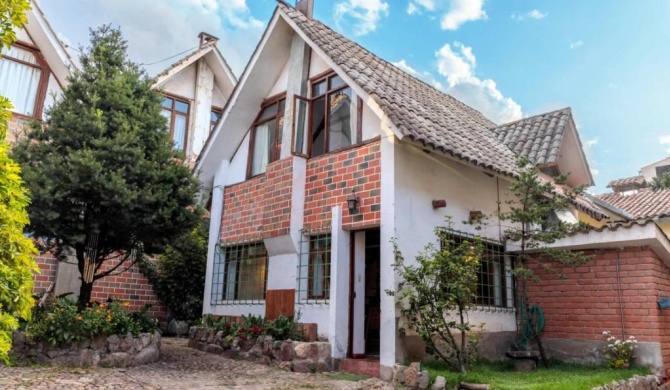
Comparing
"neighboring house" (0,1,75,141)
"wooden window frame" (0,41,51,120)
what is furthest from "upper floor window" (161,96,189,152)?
"wooden window frame" (0,41,51,120)

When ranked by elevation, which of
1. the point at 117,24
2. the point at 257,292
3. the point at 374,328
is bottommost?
the point at 374,328

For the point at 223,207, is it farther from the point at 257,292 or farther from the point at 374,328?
the point at 374,328

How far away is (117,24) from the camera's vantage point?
9.77 metres

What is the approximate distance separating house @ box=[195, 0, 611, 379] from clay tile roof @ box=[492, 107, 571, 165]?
10 centimetres

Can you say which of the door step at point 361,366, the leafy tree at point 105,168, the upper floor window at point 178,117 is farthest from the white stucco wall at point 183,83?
the door step at point 361,366

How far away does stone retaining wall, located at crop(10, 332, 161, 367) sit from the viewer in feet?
25.2

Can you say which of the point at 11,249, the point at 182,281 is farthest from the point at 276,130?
the point at 11,249

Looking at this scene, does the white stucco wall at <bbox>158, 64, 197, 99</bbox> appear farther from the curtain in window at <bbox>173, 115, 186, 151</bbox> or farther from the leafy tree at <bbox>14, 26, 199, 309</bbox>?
the leafy tree at <bbox>14, 26, 199, 309</bbox>

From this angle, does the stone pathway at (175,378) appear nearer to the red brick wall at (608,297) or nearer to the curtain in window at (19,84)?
the red brick wall at (608,297)

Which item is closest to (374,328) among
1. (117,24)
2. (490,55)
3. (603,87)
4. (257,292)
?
(257,292)

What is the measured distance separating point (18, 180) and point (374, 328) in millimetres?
7936

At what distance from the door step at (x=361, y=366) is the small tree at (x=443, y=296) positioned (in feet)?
2.40

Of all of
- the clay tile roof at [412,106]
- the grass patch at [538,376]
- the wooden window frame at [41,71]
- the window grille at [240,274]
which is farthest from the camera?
the wooden window frame at [41,71]

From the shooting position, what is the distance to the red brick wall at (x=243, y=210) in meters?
10.8
